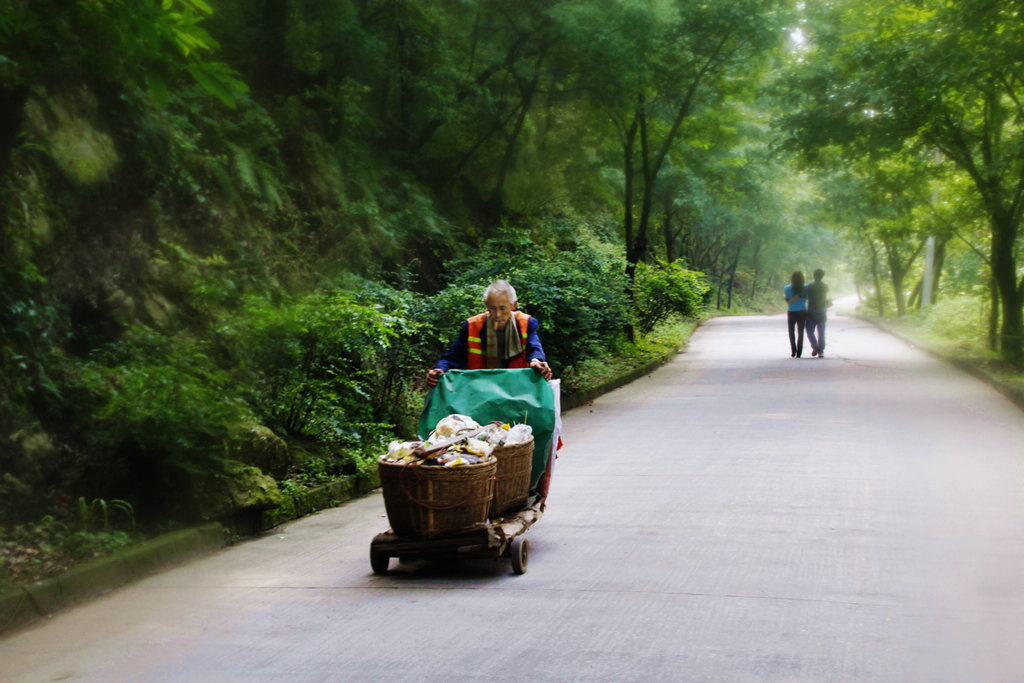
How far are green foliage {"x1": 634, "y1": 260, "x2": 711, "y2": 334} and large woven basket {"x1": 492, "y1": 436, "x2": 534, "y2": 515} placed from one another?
19553mm

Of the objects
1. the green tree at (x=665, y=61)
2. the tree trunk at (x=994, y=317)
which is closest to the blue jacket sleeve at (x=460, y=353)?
the green tree at (x=665, y=61)

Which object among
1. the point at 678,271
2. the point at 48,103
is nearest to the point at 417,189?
the point at 48,103

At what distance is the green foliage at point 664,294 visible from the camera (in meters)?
26.0

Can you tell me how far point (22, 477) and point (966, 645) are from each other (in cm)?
635

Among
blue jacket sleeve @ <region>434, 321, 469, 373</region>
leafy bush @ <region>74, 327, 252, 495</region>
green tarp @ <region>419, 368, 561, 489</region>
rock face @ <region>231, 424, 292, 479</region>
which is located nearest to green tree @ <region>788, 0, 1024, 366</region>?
blue jacket sleeve @ <region>434, 321, 469, 373</region>

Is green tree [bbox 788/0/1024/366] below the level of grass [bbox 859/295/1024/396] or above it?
above

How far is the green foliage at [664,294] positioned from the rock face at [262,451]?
1803 cm

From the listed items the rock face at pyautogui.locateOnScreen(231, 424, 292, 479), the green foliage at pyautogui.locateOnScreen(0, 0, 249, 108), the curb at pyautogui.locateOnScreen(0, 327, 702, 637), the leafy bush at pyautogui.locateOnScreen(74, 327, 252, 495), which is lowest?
the curb at pyautogui.locateOnScreen(0, 327, 702, 637)

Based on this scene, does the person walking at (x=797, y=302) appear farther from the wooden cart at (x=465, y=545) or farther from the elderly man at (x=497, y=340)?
the wooden cart at (x=465, y=545)

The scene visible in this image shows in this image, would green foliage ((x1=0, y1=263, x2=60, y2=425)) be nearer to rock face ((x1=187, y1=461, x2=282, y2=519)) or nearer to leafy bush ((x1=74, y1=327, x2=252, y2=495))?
leafy bush ((x1=74, y1=327, x2=252, y2=495))

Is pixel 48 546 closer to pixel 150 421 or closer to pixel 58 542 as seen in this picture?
pixel 58 542

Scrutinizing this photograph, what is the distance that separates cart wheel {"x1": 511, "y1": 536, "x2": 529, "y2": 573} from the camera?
594cm

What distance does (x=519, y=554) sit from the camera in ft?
19.5

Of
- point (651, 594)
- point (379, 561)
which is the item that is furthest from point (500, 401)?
point (651, 594)
